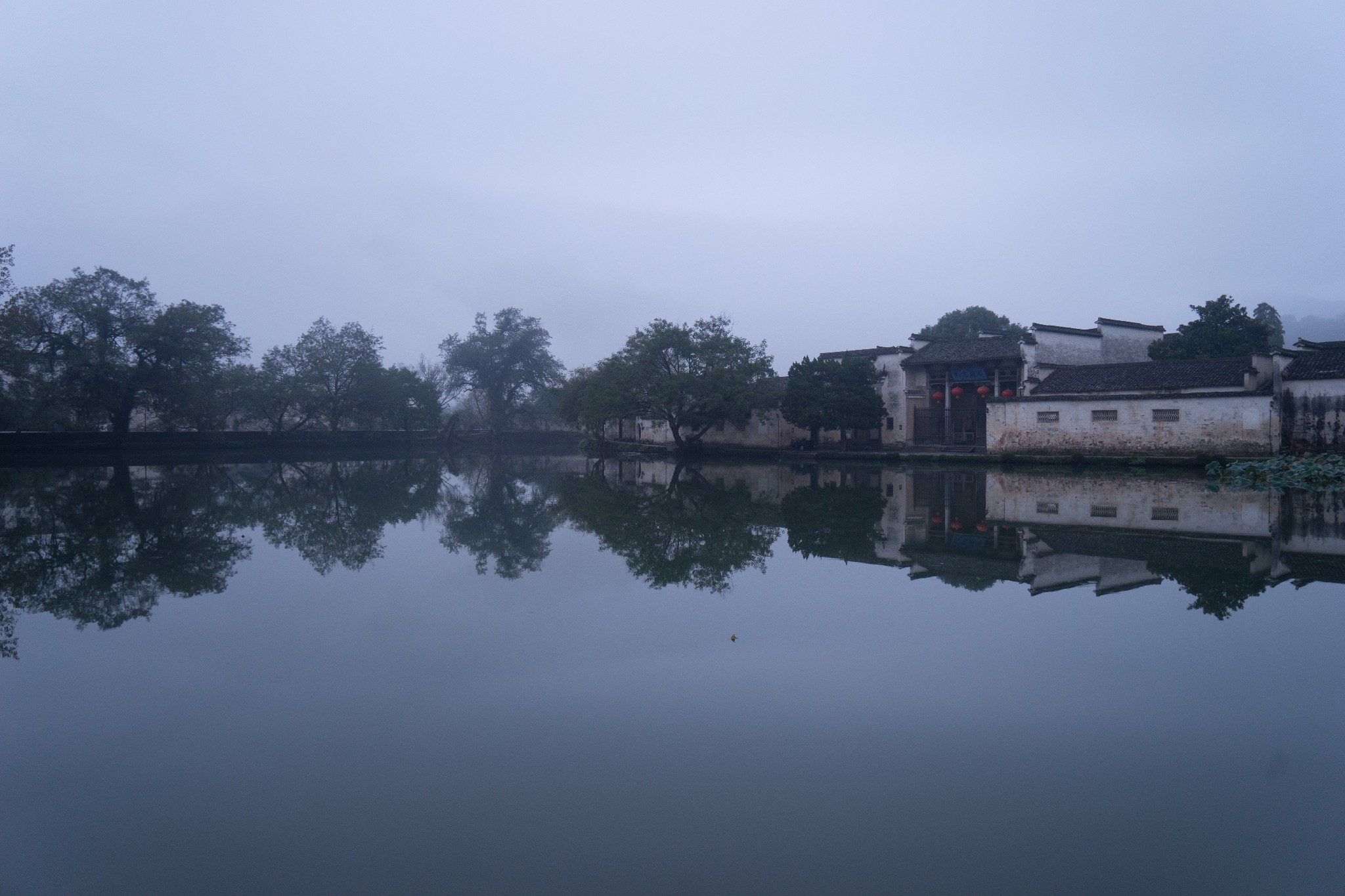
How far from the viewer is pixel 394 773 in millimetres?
3471

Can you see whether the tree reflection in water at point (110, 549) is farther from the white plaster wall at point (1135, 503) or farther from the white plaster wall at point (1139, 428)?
the white plaster wall at point (1139, 428)

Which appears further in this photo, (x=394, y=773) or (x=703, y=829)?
(x=394, y=773)

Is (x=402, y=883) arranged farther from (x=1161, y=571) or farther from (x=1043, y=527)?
(x=1043, y=527)

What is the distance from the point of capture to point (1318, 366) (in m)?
21.7

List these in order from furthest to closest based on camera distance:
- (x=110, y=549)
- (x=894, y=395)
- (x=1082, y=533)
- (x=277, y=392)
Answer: (x=277, y=392), (x=894, y=395), (x=1082, y=533), (x=110, y=549)

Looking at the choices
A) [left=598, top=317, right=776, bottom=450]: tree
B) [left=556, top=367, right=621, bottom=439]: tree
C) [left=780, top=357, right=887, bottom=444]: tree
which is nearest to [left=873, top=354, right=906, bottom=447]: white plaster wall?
[left=780, top=357, right=887, bottom=444]: tree

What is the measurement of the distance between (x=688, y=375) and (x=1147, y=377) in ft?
48.5

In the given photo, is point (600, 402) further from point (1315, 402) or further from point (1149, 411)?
point (1315, 402)

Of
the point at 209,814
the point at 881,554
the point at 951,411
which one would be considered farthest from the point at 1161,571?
the point at 951,411

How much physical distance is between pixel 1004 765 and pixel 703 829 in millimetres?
1367

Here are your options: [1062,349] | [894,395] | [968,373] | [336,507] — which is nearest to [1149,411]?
[1062,349]

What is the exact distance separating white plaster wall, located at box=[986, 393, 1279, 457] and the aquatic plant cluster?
177 cm

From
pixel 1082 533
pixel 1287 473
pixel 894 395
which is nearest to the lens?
pixel 1082 533

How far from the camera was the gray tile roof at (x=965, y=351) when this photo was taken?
3053 centimetres
